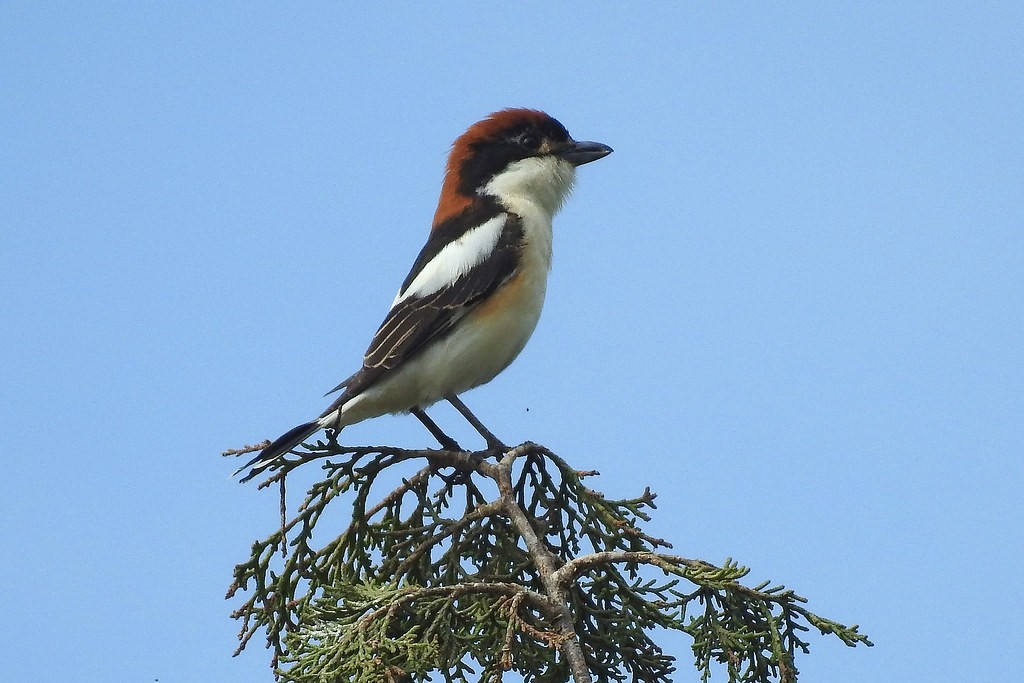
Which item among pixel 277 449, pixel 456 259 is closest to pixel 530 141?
pixel 456 259

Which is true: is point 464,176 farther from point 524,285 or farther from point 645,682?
point 645,682

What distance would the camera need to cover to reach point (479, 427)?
600 centimetres

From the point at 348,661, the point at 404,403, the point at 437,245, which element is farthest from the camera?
the point at 437,245

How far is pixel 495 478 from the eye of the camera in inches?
178

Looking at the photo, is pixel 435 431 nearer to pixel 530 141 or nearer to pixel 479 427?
pixel 479 427

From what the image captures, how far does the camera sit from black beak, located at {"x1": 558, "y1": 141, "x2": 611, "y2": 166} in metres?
7.16

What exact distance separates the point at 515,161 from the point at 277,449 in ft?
9.43

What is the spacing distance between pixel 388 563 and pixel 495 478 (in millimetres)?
556

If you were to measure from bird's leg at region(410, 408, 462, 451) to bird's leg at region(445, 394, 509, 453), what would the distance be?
0.55 ft

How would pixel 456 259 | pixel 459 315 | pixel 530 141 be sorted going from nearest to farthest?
1. pixel 459 315
2. pixel 456 259
3. pixel 530 141

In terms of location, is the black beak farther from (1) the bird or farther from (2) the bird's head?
(1) the bird

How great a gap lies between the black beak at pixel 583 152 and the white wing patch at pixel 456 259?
3.22 ft

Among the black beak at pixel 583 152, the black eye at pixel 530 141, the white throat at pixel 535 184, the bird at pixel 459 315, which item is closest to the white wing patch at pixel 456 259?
the bird at pixel 459 315

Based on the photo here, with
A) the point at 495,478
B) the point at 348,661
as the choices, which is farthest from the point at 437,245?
the point at 348,661
